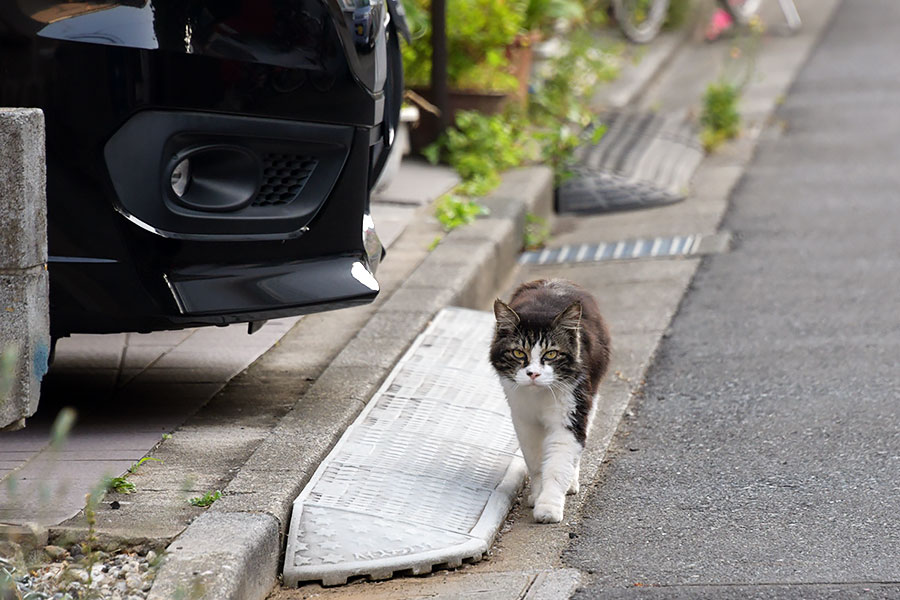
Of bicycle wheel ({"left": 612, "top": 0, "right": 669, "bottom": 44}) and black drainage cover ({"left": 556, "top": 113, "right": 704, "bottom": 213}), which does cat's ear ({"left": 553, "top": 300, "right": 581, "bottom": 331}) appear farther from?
bicycle wheel ({"left": 612, "top": 0, "right": 669, "bottom": 44})

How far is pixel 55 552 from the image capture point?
3016 mm

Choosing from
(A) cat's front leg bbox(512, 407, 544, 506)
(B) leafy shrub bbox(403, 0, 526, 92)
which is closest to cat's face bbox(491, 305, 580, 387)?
(A) cat's front leg bbox(512, 407, 544, 506)

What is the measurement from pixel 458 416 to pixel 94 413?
1.21 meters

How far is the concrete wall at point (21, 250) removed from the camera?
2.87m

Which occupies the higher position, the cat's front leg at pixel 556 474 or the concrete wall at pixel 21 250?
the concrete wall at pixel 21 250

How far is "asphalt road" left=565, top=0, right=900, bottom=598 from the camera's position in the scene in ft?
10.6

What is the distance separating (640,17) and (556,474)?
32.3 ft

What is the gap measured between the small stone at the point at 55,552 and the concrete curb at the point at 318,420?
0.89 ft

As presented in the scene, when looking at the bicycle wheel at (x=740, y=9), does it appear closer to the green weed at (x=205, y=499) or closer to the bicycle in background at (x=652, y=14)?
the bicycle in background at (x=652, y=14)

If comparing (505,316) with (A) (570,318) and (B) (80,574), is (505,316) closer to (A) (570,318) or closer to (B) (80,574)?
(A) (570,318)

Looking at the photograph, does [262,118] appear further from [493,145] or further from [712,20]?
[712,20]

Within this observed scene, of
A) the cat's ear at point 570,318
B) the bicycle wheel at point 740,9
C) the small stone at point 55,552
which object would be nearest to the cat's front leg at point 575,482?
the cat's ear at point 570,318

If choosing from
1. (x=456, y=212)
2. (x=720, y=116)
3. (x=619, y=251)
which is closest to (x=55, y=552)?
(x=456, y=212)

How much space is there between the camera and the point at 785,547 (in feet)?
10.9
